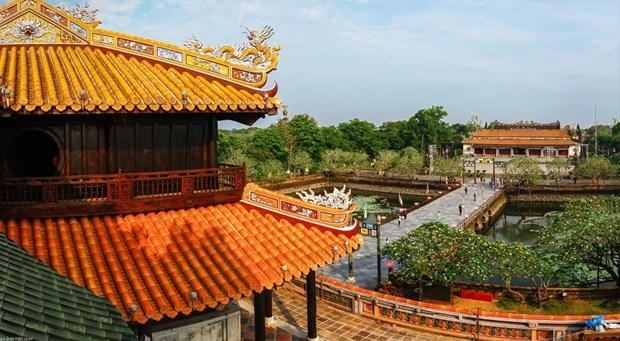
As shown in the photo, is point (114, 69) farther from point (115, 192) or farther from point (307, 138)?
point (307, 138)

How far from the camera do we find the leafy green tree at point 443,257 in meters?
17.4

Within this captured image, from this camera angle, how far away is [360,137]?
8550 centimetres

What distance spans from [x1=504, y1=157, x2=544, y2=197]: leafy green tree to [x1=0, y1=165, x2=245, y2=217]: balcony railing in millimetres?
48416

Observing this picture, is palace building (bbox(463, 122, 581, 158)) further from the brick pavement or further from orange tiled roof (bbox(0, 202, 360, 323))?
orange tiled roof (bbox(0, 202, 360, 323))

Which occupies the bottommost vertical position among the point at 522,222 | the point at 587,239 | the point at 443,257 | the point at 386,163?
the point at 522,222

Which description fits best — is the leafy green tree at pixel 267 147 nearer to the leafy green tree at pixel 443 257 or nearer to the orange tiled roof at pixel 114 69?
the leafy green tree at pixel 443 257

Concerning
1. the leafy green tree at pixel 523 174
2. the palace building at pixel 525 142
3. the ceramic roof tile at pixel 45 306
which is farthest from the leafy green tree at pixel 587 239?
the palace building at pixel 525 142

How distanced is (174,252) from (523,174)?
50.2 m

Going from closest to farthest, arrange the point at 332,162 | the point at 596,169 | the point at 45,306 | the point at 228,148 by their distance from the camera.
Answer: the point at 45,306
the point at 596,169
the point at 228,148
the point at 332,162

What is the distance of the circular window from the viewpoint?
28.6 feet

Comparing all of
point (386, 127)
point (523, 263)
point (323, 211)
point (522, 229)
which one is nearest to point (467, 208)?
point (522, 229)

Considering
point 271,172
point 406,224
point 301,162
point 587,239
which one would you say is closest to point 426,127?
point 301,162

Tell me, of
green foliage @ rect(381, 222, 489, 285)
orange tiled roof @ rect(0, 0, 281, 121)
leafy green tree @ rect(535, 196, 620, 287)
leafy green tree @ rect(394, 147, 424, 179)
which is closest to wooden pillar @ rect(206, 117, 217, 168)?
orange tiled roof @ rect(0, 0, 281, 121)

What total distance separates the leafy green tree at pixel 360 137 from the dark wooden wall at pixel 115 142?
247 feet
